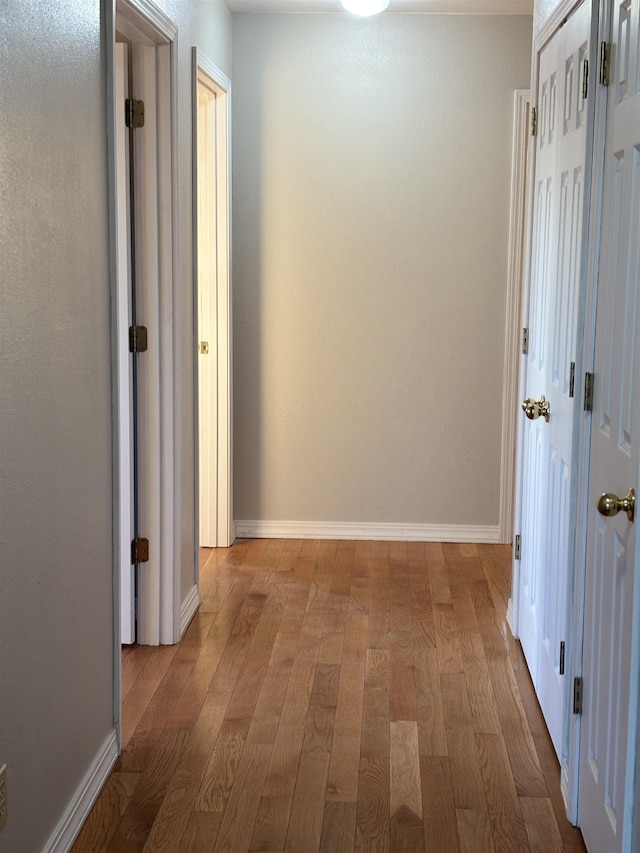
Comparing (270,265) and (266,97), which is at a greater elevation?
(266,97)

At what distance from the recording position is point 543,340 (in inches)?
131

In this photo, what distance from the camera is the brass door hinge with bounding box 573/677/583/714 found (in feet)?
8.23

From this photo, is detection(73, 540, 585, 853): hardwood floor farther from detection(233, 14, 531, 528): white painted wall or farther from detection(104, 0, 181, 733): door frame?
detection(233, 14, 531, 528): white painted wall

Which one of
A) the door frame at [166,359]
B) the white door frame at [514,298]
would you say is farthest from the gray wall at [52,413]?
the white door frame at [514,298]

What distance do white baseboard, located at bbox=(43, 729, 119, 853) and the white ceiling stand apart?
3.36 m

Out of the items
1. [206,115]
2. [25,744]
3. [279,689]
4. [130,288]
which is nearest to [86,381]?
[25,744]

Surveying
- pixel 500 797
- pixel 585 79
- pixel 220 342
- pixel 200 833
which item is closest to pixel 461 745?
pixel 500 797

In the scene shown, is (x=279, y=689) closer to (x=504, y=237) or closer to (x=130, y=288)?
(x=130, y=288)

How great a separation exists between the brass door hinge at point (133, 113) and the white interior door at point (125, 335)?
0.02 meters

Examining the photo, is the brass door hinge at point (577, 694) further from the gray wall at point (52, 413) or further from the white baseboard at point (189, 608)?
the white baseboard at point (189, 608)

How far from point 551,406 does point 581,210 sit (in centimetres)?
70

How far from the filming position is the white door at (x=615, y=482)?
6.47 ft

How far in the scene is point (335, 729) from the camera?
3064mm

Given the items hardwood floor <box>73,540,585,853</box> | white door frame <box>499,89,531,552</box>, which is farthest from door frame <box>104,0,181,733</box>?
white door frame <box>499,89,531,552</box>
